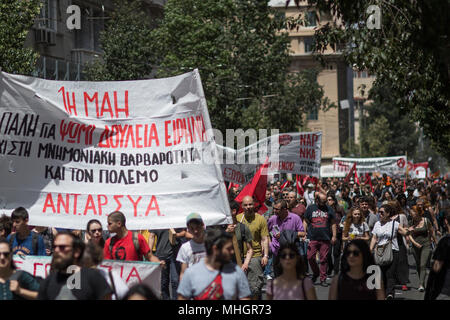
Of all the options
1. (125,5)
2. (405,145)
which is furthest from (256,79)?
(405,145)

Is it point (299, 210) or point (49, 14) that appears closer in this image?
point (299, 210)

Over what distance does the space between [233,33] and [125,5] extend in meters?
4.51

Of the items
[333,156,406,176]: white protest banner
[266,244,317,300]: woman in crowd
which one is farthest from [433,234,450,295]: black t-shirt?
[333,156,406,176]: white protest banner

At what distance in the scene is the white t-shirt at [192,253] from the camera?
8508mm

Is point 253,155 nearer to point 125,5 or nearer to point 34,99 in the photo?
point 34,99

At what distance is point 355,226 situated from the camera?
44.8 feet

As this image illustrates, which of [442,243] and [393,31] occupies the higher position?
[393,31]

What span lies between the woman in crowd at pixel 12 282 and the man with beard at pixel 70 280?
35cm

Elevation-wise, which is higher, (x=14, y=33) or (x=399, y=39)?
(x=14, y=33)

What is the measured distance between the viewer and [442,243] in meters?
7.80

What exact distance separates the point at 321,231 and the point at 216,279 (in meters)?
8.35

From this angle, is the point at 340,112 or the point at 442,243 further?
the point at 340,112

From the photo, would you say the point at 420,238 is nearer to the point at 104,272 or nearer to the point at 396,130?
the point at 104,272

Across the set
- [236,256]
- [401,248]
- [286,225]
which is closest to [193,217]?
[236,256]
